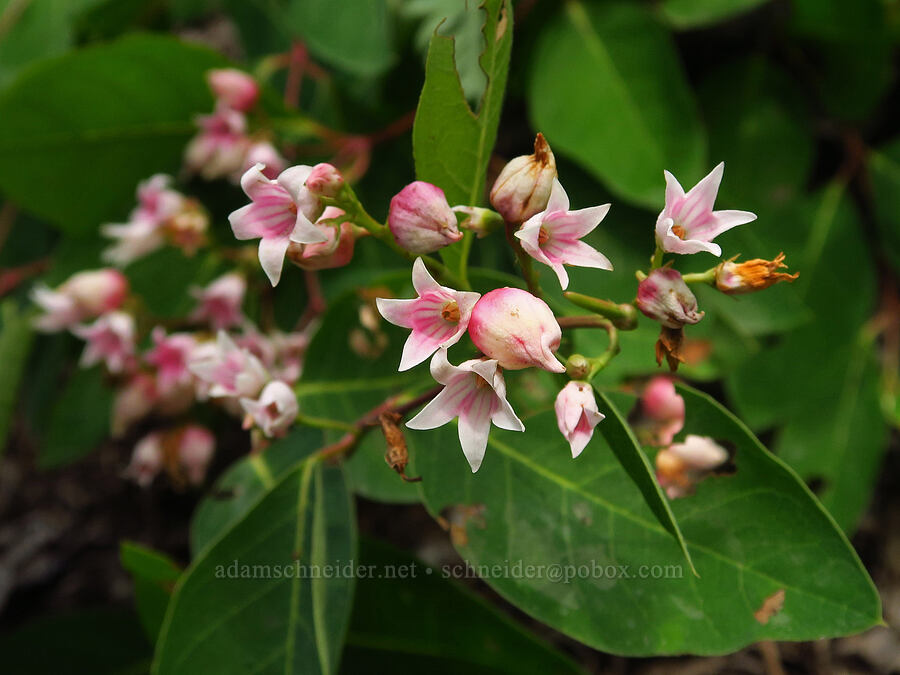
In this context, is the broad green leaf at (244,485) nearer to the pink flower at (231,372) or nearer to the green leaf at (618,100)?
the pink flower at (231,372)

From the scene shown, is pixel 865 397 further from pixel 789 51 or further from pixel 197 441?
pixel 197 441

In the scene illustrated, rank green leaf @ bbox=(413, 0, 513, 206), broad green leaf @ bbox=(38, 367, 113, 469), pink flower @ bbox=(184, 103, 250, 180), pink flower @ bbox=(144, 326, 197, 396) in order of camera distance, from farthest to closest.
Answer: broad green leaf @ bbox=(38, 367, 113, 469), pink flower @ bbox=(184, 103, 250, 180), pink flower @ bbox=(144, 326, 197, 396), green leaf @ bbox=(413, 0, 513, 206)

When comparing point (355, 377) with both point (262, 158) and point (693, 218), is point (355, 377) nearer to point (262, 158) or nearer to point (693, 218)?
point (262, 158)

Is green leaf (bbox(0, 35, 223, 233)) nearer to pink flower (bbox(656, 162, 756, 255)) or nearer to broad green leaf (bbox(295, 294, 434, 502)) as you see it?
broad green leaf (bbox(295, 294, 434, 502))

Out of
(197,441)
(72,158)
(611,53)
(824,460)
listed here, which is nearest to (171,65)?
(72,158)

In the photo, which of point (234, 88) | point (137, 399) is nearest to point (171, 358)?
point (137, 399)

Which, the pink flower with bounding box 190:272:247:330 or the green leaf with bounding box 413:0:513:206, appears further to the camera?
the pink flower with bounding box 190:272:247:330

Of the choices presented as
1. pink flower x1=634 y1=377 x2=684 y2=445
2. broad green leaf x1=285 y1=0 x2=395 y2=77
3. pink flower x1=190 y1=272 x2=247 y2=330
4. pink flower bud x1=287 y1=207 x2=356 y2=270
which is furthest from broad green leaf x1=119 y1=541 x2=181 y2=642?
broad green leaf x1=285 y1=0 x2=395 y2=77
